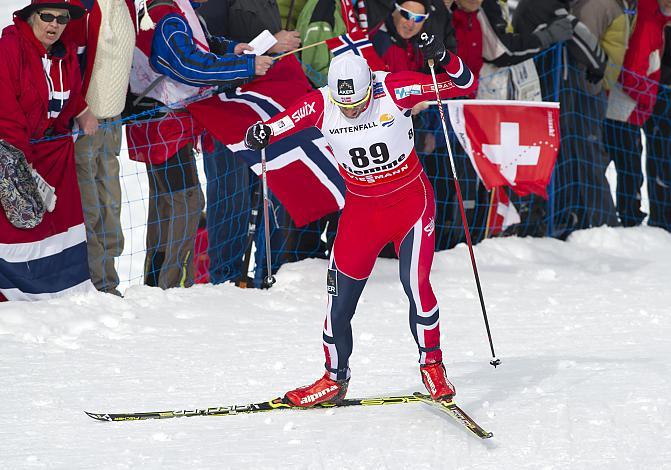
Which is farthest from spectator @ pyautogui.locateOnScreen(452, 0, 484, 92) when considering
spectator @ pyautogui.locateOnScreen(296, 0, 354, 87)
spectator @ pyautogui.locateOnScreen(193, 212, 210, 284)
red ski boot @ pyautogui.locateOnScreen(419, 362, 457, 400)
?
red ski boot @ pyautogui.locateOnScreen(419, 362, 457, 400)

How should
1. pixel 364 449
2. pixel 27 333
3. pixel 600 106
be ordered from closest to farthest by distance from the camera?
pixel 364 449 < pixel 27 333 < pixel 600 106

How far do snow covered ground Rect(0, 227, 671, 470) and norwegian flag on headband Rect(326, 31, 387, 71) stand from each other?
1.51 metres

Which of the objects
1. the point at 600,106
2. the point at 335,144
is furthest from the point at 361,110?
the point at 600,106

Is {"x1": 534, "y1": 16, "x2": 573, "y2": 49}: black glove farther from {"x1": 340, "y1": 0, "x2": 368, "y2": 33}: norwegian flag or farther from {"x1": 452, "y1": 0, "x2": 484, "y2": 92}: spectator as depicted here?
{"x1": 340, "y1": 0, "x2": 368, "y2": 33}: norwegian flag

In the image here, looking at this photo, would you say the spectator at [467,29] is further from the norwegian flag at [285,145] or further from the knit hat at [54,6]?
the knit hat at [54,6]

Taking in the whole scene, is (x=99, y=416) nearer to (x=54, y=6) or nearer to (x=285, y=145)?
(x=54, y=6)

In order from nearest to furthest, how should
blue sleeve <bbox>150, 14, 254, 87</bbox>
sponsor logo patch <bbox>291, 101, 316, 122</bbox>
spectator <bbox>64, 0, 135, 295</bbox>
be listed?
1. sponsor logo patch <bbox>291, 101, 316, 122</bbox>
2. spectator <bbox>64, 0, 135, 295</bbox>
3. blue sleeve <bbox>150, 14, 254, 87</bbox>

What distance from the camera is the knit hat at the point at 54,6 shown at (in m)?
6.39

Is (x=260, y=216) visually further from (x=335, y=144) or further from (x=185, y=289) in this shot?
(x=335, y=144)

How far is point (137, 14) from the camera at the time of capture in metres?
6.95

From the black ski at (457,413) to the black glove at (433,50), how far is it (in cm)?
160

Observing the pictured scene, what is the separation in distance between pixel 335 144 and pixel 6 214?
224 centimetres

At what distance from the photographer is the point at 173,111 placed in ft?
23.9

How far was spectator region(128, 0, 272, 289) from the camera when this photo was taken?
22.9 ft
